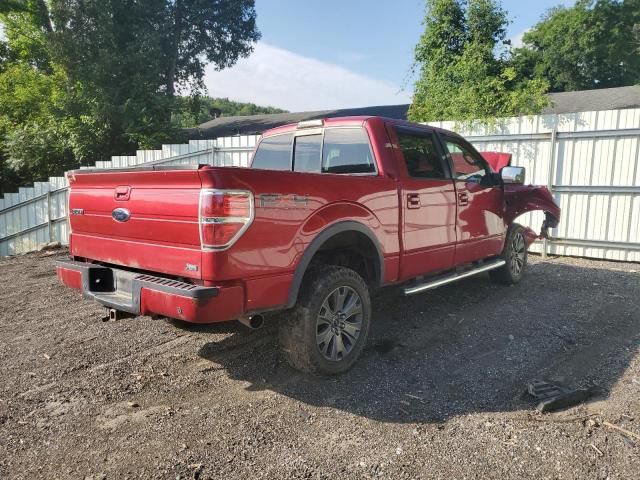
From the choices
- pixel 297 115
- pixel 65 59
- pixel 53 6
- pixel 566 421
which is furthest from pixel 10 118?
pixel 566 421

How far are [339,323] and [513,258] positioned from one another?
374 centimetres

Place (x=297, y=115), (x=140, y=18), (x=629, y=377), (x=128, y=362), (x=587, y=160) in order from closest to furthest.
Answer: (x=629, y=377) → (x=128, y=362) → (x=587, y=160) → (x=140, y=18) → (x=297, y=115)

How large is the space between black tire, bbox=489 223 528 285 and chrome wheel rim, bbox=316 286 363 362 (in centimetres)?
321

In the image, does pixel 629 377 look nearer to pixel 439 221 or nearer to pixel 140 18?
pixel 439 221

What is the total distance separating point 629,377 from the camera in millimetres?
3523

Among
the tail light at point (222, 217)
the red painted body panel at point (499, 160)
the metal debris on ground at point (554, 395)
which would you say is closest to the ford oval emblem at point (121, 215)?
the tail light at point (222, 217)

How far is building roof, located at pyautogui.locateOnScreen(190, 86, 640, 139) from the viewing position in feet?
66.4

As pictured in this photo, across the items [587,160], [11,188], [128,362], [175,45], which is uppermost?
[175,45]

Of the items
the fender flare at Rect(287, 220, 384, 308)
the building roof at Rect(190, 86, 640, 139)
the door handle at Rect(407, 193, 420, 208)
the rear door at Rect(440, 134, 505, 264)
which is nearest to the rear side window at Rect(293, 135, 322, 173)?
the door handle at Rect(407, 193, 420, 208)

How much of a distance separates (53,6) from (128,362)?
22.4 meters

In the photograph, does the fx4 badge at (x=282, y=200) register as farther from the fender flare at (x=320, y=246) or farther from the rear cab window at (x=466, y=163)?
the rear cab window at (x=466, y=163)

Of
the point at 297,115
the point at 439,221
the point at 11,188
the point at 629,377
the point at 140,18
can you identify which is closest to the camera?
the point at 629,377

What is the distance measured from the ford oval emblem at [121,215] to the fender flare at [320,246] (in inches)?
50.6

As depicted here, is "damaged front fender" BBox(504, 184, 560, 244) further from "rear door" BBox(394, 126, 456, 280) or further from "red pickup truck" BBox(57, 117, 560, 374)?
"rear door" BBox(394, 126, 456, 280)
